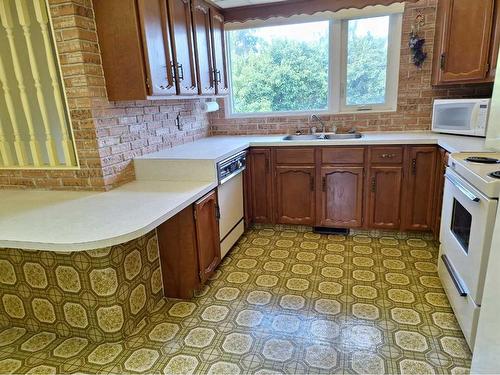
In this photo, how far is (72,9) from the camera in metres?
1.95

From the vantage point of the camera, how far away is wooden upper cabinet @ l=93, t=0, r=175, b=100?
6.71 ft

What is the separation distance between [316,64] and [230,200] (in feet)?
5.81

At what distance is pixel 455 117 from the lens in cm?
284

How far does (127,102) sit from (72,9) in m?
0.65

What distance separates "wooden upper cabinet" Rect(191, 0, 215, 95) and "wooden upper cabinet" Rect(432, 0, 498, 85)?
6.67 feet

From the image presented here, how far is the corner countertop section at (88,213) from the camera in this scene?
150 centimetres

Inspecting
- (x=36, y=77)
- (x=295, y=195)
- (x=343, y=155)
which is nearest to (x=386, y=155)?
(x=343, y=155)

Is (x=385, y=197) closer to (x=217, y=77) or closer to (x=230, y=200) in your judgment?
(x=230, y=200)

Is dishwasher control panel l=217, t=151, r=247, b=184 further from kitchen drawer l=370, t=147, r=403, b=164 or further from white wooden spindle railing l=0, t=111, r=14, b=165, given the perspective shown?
white wooden spindle railing l=0, t=111, r=14, b=165

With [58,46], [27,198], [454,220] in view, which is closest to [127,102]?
[58,46]

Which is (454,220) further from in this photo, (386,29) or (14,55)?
(14,55)

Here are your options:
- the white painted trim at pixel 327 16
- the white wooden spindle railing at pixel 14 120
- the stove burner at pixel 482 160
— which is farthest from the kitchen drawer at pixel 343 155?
the white wooden spindle railing at pixel 14 120

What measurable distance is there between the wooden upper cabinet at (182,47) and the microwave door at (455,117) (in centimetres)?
220

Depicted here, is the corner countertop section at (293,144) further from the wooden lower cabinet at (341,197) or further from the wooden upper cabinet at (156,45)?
the wooden upper cabinet at (156,45)
